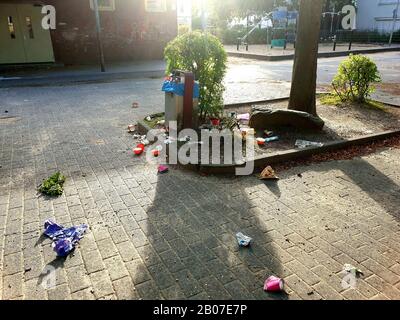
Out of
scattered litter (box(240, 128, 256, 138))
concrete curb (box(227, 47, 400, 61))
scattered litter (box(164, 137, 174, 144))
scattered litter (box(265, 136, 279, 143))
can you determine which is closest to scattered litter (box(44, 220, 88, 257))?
scattered litter (box(164, 137, 174, 144))

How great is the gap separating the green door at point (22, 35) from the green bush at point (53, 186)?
14.0m

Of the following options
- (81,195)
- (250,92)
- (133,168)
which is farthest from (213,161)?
(250,92)

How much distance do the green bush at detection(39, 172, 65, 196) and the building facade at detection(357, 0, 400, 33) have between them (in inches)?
1527

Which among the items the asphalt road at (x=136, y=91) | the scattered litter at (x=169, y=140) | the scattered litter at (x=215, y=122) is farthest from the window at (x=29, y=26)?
the scattered litter at (x=169, y=140)

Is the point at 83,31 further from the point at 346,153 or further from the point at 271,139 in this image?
the point at 346,153

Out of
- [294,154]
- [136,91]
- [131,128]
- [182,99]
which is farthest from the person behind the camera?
[136,91]

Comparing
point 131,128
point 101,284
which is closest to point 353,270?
point 101,284

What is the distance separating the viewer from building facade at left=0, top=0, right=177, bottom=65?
15.6 meters

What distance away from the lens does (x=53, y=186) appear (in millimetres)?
4375

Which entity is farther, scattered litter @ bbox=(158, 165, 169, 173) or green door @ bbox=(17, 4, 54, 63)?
green door @ bbox=(17, 4, 54, 63)

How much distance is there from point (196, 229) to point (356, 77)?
6.56m

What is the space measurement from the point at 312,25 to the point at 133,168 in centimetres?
431

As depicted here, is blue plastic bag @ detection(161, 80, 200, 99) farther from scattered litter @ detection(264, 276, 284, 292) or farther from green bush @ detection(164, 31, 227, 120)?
scattered litter @ detection(264, 276, 284, 292)

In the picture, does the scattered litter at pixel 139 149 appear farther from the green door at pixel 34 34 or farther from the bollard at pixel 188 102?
the green door at pixel 34 34
